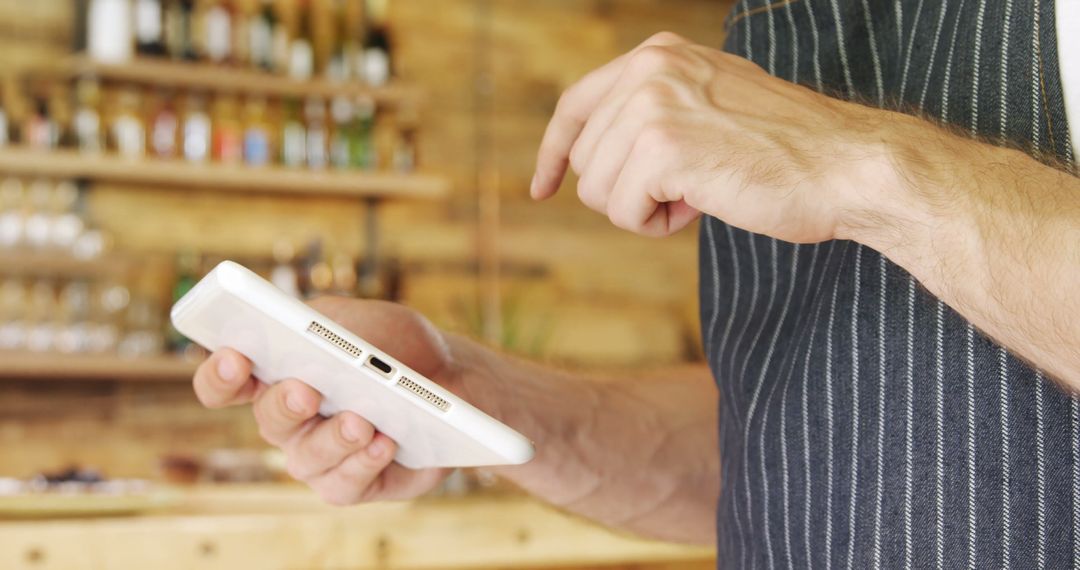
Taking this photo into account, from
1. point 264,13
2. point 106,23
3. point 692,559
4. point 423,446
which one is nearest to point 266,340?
point 423,446

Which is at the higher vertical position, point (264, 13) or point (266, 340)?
point (266, 340)

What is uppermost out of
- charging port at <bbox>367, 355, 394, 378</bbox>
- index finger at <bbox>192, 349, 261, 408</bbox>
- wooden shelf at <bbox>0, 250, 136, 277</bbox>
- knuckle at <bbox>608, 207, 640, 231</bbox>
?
knuckle at <bbox>608, 207, 640, 231</bbox>

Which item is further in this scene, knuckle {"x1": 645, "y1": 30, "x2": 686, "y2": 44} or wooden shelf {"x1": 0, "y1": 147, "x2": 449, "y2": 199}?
wooden shelf {"x1": 0, "y1": 147, "x2": 449, "y2": 199}

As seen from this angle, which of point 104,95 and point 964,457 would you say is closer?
point 964,457

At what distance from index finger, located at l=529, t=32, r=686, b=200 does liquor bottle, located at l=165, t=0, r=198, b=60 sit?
2585 mm

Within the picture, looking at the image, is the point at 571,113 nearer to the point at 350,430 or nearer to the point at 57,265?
the point at 350,430

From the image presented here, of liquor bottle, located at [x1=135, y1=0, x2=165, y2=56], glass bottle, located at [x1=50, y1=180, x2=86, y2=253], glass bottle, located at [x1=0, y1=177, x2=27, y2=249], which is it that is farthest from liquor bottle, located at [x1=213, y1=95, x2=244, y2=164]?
glass bottle, located at [x1=0, y1=177, x2=27, y2=249]

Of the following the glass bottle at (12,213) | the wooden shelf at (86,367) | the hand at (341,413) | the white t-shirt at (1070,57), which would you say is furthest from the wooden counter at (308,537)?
the white t-shirt at (1070,57)

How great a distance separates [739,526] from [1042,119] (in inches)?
14.1

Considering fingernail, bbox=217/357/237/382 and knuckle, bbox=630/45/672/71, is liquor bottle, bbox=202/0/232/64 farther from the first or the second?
knuckle, bbox=630/45/672/71

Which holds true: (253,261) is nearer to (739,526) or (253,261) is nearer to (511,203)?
(511,203)

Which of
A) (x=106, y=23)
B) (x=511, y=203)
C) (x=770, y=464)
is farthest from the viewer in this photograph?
(x=511, y=203)

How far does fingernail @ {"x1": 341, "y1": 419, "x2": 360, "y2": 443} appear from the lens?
0.85 meters

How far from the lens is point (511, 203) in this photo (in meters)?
3.72
